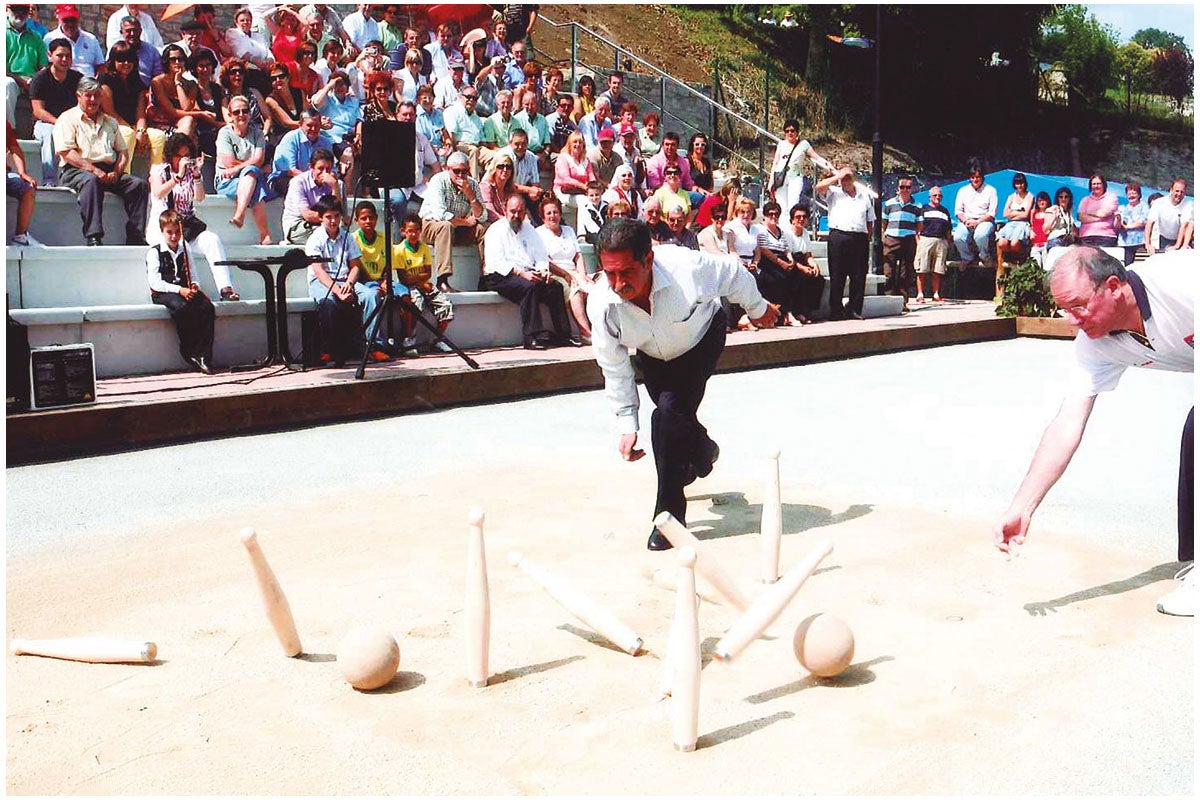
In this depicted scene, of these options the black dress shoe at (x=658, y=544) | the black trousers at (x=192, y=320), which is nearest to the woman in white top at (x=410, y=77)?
the black trousers at (x=192, y=320)

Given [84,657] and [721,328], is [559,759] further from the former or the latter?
[721,328]

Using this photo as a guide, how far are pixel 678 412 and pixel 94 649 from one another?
104 inches

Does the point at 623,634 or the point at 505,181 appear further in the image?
the point at 505,181

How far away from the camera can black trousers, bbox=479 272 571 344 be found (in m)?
11.8

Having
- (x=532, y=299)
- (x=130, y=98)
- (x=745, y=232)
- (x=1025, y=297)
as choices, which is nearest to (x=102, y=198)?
(x=130, y=98)

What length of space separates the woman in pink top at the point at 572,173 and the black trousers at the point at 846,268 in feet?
11.1

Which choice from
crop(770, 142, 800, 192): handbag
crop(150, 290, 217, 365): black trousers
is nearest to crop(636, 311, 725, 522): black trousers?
crop(150, 290, 217, 365): black trousers

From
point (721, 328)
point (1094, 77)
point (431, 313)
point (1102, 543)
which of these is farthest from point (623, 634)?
point (1094, 77)

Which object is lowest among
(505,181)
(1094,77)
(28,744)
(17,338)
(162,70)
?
(28,744)

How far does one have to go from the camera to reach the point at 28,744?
318 centimetres

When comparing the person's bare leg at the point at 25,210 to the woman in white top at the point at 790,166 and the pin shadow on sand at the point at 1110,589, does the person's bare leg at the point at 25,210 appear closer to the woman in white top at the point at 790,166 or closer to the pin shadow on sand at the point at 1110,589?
the pin shadow on sand at the point at 1110,589

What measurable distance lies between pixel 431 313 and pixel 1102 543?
742 centimetres

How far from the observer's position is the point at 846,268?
1484 cm

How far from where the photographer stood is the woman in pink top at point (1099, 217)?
17031 millimetres
